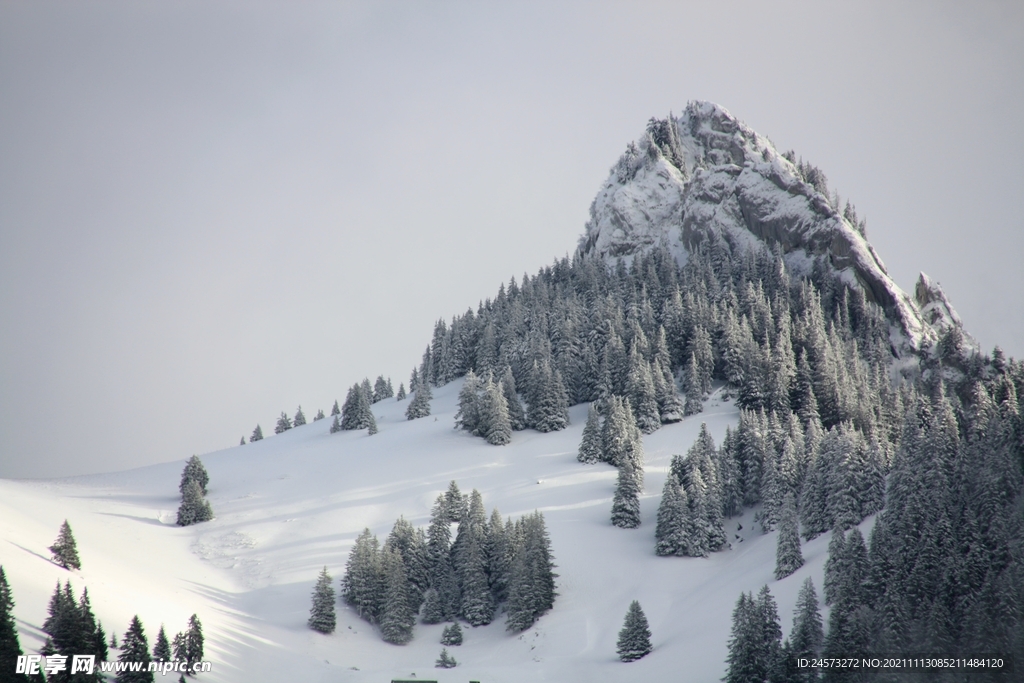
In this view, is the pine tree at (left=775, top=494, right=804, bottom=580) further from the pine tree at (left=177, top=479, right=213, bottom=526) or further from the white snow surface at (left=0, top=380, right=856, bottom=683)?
the pine tree at (left=177, top=479, right=213, bottom=526)

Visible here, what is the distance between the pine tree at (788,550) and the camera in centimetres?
6041

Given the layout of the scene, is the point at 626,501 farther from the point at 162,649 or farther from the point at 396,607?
the point at 162,649

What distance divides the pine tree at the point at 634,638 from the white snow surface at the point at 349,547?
0.88m

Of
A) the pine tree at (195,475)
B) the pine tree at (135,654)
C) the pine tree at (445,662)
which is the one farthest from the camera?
the pine tree at (195,475)

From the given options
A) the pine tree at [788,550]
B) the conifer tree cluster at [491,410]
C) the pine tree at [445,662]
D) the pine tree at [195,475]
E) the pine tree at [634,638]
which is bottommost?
the pine tree at [445,662]

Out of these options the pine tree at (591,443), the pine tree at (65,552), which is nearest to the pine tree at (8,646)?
the pine tree at (65,552)

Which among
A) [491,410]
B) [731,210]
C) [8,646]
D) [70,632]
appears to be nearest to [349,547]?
[491,410]

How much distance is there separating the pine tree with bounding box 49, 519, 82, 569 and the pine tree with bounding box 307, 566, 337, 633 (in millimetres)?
16352

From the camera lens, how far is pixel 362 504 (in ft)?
277

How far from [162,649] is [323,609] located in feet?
58.5

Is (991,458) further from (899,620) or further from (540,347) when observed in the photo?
(540,347)

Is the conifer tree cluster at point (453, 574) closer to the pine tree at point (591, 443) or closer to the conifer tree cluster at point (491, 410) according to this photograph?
the pine tree at point (591, 443)

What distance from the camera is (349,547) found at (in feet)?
250

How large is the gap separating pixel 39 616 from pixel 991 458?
2124 inches
